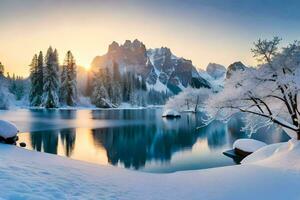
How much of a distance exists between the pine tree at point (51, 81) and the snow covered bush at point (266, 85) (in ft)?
251

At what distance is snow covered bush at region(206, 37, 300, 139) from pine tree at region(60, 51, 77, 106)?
271 feet

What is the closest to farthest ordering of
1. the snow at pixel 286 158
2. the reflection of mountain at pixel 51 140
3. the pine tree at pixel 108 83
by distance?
the snow at pixel 286 158 < the reflection of mountain at pixel 51 140 < the pine tree at pixel 108 83

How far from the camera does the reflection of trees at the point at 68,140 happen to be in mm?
27798

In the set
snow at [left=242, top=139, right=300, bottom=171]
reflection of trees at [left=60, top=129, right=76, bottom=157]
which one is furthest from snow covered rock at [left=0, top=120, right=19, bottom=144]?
snow at [left=242, top=139, right=300, bottom=171]

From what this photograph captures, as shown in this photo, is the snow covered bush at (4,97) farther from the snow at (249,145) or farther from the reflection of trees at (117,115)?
the snow at (249,145)

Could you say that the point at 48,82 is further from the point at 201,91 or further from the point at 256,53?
the point at 256,53

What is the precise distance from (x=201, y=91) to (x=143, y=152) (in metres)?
89.4

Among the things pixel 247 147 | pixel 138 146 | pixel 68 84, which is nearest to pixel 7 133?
pixel 138 146

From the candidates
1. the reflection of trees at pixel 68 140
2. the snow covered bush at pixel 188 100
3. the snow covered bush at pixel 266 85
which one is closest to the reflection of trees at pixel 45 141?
the reflection of trees at pixel 68 140

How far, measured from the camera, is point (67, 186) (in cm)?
945

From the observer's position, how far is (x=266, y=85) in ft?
58.9

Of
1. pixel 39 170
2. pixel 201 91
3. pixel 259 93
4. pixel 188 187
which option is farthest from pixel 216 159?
pixel 201 91

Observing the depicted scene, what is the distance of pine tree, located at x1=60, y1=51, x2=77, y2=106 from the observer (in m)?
96.4

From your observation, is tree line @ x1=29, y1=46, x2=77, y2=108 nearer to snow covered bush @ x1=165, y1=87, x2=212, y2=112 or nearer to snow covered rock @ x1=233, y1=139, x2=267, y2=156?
snow covered bush @ x1=165, y1=87, x2=212, y2=112
